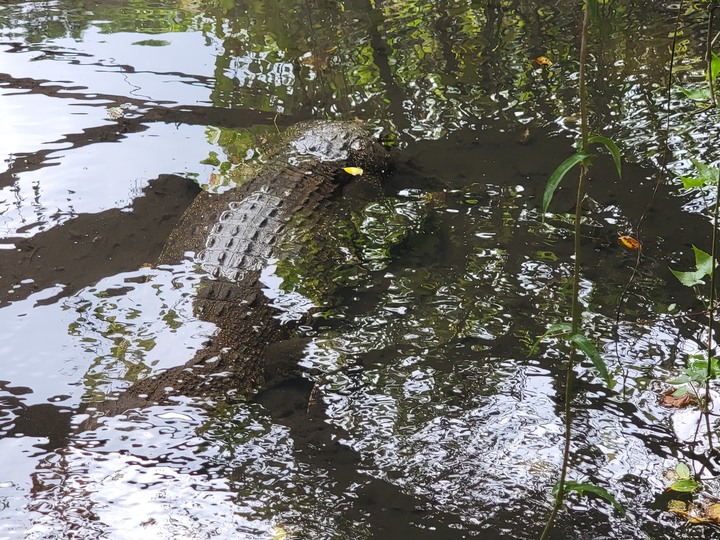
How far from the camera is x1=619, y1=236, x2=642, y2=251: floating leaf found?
14.9ft

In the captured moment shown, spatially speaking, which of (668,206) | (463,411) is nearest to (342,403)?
(463,411)

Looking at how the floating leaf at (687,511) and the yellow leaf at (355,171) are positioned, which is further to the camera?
the yellow leaf at (355,171)

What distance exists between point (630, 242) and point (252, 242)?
8.78ft

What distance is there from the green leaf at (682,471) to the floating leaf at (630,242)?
1809mm

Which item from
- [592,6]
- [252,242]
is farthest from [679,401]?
[252,242]

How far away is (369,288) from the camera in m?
4.59

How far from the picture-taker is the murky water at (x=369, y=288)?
126 inches

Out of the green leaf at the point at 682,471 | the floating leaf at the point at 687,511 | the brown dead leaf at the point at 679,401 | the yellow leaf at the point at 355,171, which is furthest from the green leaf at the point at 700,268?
the yellow leaf at the point at 355,171

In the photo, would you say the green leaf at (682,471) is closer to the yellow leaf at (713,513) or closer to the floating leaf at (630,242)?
the yellow leaf at (713,513)

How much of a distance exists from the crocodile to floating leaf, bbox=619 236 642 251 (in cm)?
206

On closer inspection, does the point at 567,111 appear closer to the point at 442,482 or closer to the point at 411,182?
the point at 411,182

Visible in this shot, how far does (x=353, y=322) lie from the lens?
171 inches

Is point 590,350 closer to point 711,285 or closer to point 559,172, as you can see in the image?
point 559,172

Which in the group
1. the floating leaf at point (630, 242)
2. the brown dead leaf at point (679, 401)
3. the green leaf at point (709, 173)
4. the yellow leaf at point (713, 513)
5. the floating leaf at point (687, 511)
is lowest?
the floating leaf at point (687, 511)
